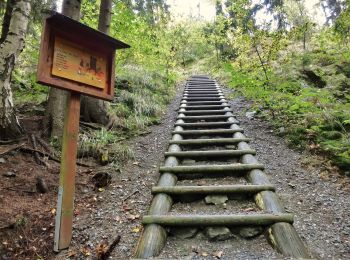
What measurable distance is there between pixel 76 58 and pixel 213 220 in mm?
2081

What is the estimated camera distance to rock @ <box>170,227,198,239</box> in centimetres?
305

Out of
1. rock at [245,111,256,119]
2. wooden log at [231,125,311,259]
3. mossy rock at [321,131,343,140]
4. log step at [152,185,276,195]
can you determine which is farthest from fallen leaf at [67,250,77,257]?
rock at [245,111,256,119]

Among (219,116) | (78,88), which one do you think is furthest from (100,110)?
(78,88)

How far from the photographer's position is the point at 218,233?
2980 mm

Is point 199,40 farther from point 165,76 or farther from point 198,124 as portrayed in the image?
point 198,124

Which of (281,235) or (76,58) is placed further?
(76,58)

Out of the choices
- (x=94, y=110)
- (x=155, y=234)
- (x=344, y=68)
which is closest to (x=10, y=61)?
(x=94, y=110)

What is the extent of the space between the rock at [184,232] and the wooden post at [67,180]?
102 centimetres

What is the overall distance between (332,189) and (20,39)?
4950mm

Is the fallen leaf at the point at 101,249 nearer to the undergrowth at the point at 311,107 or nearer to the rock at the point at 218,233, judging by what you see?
the rock at the point at 218,233

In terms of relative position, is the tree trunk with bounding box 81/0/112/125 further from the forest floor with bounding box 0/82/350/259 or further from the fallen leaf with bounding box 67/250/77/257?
the fallen leaf with bounding box 67/250/77/257

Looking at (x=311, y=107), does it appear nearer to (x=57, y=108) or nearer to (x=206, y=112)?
(x=206, y=112)

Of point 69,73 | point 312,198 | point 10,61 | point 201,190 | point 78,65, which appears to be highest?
point 10,61

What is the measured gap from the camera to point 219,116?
6.93 meters
